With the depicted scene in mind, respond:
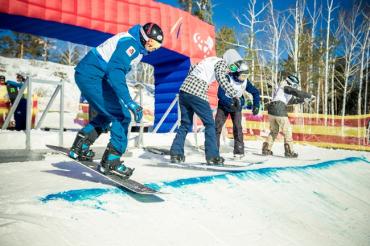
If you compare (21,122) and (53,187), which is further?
(21,122)

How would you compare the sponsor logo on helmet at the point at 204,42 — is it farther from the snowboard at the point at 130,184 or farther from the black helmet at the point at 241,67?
the snowboard at the point at 130,184

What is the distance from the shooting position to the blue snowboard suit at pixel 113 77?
3.09 meters

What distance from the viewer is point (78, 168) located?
4.24m

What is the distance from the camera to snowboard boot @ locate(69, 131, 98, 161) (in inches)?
133

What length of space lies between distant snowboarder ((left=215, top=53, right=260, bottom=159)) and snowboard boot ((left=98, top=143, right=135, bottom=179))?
9.49ft

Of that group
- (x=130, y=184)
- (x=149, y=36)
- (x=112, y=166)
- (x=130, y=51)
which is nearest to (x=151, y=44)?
(x=149, y=36)

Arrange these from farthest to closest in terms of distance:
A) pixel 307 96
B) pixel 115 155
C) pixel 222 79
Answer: pixel 307 96 < pixel 222 79 < pixel 115 155

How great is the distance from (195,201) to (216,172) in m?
1.33

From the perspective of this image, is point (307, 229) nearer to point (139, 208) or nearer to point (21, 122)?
point (139, 208)

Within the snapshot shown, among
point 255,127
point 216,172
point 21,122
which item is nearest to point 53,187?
point 216,172

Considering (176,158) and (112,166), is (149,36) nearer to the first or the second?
(112,166)

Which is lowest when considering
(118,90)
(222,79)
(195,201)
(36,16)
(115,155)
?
(195,201)

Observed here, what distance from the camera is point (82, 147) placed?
3414 mm

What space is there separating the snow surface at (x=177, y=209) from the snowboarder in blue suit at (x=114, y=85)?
333 millimetres
